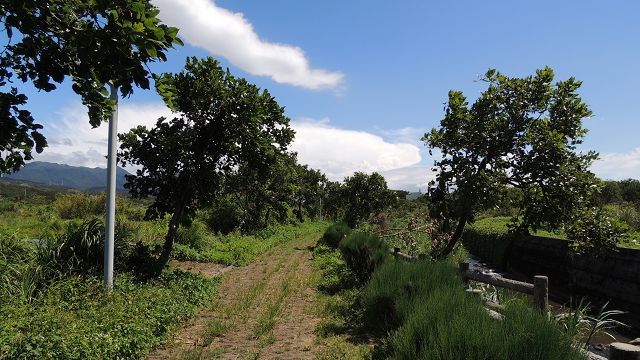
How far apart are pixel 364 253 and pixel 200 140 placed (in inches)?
206

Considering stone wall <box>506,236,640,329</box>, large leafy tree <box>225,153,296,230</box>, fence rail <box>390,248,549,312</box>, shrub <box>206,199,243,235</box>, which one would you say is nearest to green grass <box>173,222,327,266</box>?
shrub <box>206,199,243,235</box>

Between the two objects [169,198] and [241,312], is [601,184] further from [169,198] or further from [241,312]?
[169,198]

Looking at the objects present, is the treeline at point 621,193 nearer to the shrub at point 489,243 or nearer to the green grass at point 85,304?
the shrub at point 489,243

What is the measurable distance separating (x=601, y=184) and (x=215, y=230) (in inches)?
904

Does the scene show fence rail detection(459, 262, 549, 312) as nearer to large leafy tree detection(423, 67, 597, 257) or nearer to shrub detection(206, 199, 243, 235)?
large leafy tree detection(423, 67, 597, 257)

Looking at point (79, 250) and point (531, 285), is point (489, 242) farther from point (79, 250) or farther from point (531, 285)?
point (79, 250)

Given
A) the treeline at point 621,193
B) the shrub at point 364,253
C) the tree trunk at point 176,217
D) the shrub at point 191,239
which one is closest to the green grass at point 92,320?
the tree trunk at point 176,217

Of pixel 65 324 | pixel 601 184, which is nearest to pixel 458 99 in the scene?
pixel 601 184

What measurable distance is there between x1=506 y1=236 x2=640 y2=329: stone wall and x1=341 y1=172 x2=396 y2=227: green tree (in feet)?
32.7

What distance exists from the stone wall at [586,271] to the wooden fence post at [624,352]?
26.0ft

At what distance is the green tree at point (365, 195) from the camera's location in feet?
92.4

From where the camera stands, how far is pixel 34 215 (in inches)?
1189

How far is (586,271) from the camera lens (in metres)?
14.9

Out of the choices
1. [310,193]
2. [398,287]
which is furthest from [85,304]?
[310,193]
